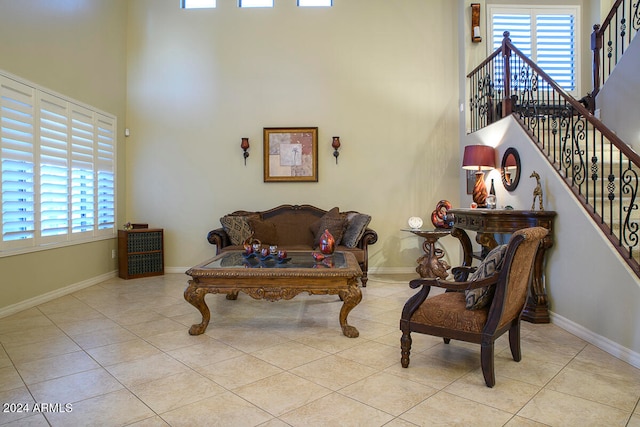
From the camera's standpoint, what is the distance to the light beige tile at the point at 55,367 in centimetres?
255

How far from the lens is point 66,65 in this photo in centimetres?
486

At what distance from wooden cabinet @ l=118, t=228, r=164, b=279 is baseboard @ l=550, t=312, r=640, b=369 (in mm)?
5274

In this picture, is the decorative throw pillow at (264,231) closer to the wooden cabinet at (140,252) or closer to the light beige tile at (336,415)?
the wooden cabinet at (140,252)

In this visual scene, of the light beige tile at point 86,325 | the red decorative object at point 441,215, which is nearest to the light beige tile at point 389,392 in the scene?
the light beige tile at point 86,325

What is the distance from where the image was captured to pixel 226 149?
6289 millimetres

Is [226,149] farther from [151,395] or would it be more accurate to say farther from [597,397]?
[597,397]

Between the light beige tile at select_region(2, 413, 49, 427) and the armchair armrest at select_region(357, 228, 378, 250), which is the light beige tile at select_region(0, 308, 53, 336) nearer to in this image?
the light beige tile at select_region(2, 413, 49, 427)

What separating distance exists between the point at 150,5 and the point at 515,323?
6833 mm

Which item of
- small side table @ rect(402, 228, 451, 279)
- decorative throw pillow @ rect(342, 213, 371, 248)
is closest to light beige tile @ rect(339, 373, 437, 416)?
decorative throw pillow @ rect(342, 213, 371, 248)

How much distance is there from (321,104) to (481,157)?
2.65 m

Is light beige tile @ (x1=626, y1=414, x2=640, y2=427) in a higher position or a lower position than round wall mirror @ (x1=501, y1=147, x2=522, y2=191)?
lower

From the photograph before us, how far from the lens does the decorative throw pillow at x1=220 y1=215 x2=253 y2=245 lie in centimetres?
554

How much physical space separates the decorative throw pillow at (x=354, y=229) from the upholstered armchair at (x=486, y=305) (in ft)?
8.49

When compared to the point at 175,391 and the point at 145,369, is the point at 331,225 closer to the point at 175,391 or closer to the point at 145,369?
the point at 145,369
